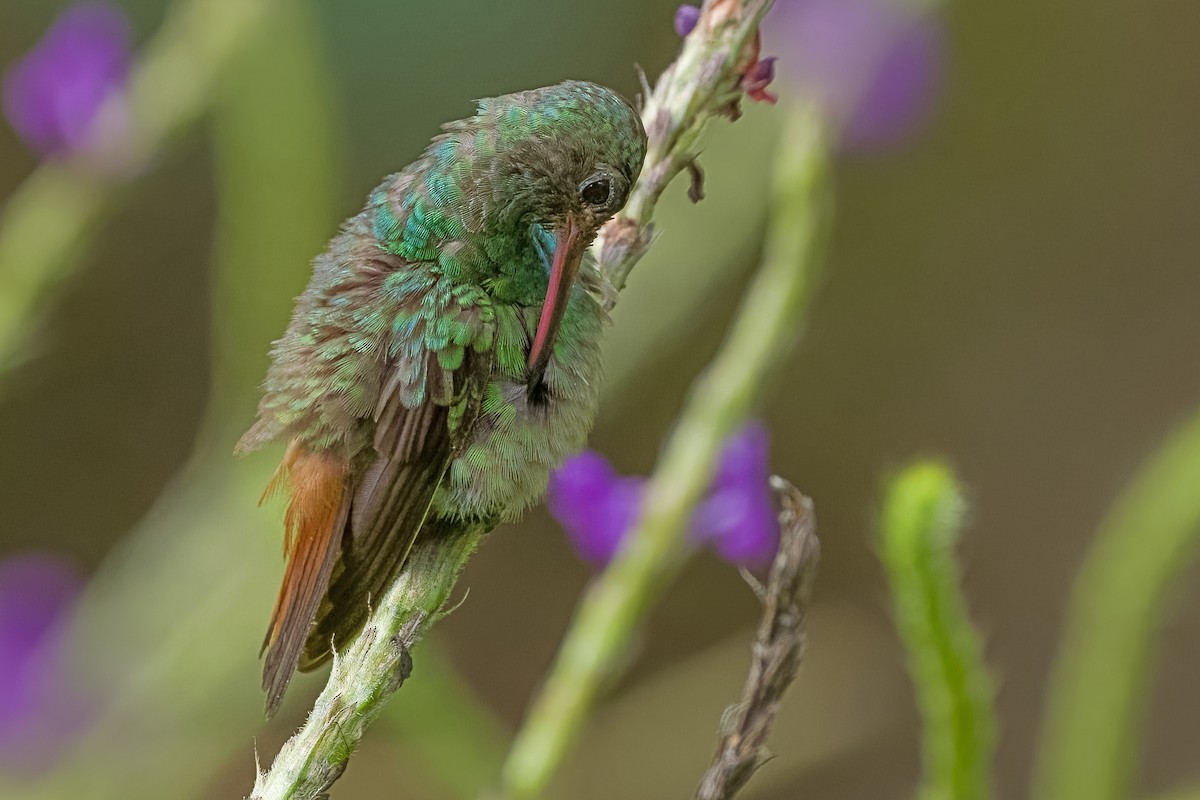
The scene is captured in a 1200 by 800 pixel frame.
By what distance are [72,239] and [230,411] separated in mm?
387

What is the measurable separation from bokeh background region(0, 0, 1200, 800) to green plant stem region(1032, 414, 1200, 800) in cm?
133

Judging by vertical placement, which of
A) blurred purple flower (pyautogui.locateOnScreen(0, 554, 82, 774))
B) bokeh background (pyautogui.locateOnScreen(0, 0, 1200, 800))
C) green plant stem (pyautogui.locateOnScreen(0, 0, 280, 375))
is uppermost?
green plant stem (pyautogui.locateOnScreen(0, 0, 280, 375))

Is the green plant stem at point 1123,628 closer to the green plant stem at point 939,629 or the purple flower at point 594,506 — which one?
the green plant stem at point 939,629

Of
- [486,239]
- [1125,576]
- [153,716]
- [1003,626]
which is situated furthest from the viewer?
[1003,626]

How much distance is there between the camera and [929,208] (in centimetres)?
435

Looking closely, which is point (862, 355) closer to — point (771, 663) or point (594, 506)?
point (594, 506)

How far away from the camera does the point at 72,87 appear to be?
2191 millimetres

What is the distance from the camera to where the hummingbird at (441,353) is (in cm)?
141

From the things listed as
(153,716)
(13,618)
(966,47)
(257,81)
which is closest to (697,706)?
(153,716)

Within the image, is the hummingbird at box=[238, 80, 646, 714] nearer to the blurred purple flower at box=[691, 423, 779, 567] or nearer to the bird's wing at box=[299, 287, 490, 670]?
the bird's wing at box=[299, 287, 490, 670]

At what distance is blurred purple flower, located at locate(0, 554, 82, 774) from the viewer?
2.20 m

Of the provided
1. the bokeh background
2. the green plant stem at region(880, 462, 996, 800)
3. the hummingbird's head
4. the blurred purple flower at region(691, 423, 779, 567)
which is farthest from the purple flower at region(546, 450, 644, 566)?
the bokeh background

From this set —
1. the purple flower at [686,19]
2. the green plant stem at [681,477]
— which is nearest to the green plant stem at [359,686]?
the green plant stem at [681,477]

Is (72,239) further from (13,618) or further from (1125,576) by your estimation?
(1125,576)
